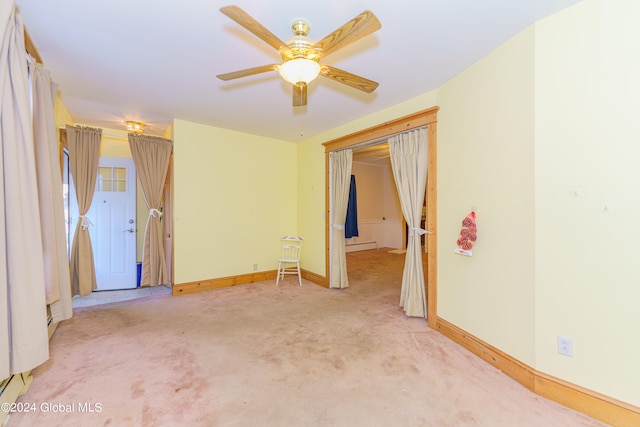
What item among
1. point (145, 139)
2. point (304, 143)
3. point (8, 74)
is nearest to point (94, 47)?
point (8, 74)

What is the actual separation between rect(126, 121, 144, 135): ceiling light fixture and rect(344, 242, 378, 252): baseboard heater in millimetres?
5322

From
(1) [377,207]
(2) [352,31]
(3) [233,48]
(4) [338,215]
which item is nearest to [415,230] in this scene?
(4) [338,215]

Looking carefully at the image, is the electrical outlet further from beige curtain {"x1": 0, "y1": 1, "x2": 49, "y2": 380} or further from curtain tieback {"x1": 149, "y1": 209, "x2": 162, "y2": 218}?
curtain tieback {"x1": 149, "y1": 209, "x2": 162, "y2": 218}

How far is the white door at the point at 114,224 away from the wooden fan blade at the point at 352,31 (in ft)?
13.7

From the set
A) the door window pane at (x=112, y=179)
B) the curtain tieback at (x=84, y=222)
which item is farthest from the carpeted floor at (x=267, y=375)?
the door window pane at (x=112, y=179)

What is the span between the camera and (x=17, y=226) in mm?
1452

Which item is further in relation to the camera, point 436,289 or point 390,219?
point 390,219

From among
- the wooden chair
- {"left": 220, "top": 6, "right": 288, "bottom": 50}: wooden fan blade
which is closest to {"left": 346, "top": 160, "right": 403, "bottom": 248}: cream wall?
the wooden chair

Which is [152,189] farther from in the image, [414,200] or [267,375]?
[414,200]

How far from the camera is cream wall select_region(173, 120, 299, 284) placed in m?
4.02

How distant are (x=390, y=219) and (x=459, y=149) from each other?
5794 mm

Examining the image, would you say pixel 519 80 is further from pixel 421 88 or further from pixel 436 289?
pixel 436 289

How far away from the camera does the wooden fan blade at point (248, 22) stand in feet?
4.41

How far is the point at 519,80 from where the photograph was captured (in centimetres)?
199
